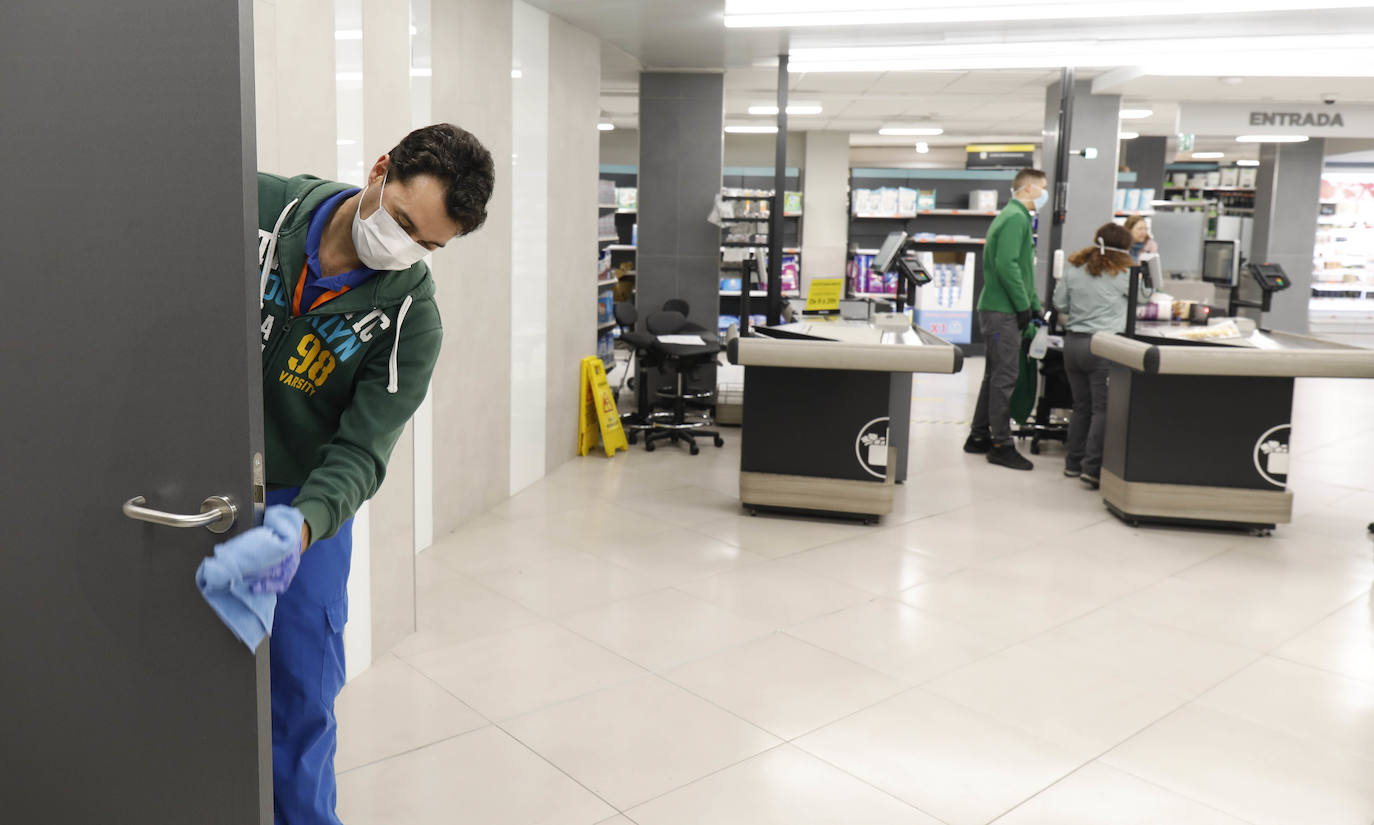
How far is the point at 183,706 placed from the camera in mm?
1825

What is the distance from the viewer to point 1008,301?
7066mm

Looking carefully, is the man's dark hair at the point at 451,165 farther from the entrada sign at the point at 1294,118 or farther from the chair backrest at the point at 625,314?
the entrada sign at the point at 1294,118

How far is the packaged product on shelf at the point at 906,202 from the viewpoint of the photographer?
43.4 ft

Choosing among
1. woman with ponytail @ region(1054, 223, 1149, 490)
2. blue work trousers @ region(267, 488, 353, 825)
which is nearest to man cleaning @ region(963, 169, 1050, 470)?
woman with ponytail @ region(1054, 223, 1149, 490)

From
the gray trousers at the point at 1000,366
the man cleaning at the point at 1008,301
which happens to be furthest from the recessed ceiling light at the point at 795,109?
the gray trousers at the point at 1000,366

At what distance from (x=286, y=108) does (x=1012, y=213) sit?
5069 millimetres

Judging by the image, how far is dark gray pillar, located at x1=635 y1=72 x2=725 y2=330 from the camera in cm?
893

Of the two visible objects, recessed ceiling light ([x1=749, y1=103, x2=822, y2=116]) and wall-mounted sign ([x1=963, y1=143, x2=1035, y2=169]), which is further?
wall-mounted sign ([x1=963, y1=143, x2=1035, y2=169])

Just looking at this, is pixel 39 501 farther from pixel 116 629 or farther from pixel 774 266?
pixel 774 266

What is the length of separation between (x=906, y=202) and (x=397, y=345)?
12.0m

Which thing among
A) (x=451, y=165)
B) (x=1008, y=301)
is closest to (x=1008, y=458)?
(x=1008, y=301)

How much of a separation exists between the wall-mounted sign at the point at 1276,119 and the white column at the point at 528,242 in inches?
Answer: 295

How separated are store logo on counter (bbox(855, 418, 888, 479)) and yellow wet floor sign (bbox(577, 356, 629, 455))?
2.27 meters

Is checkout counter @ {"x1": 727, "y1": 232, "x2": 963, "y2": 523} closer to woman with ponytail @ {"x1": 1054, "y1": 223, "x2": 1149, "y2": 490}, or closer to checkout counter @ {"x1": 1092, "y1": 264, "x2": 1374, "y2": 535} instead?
checkout counter @ {"x1": 1092, "y1": 264, "x2": 1374, "y2": 535}
